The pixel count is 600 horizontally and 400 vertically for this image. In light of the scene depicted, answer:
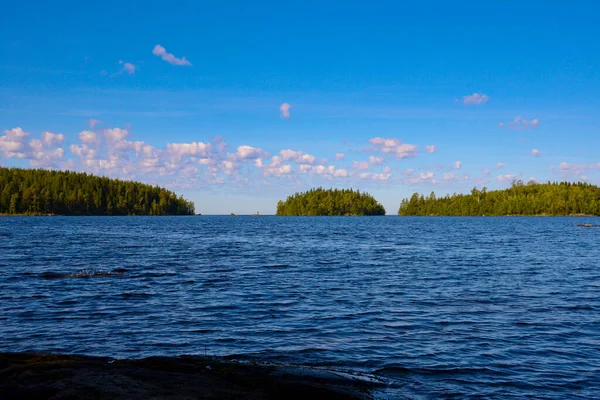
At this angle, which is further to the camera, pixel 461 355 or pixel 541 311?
pixel 541 311

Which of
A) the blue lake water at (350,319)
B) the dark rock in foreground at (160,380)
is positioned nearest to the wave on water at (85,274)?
the blue lake water at (350,319)

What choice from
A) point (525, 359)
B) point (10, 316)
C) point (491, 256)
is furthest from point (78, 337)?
point (491, 256)

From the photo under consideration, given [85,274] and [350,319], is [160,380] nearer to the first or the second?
[350,319]

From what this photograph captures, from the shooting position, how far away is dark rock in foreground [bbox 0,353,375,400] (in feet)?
40.7

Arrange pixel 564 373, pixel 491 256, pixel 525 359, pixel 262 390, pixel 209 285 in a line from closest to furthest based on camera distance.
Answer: pixel 262 390
pixel 564 373
pixel 525 359
pixel 209 285
pixel 491 256

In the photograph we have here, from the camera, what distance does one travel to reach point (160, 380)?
44.5 ft

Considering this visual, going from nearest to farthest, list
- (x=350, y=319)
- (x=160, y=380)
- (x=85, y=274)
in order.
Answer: (x=160, y=380)
(x=350, y=319)
(x=85, y=274)

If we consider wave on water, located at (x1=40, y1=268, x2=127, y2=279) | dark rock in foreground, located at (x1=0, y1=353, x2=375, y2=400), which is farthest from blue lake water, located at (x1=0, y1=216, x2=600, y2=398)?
dark rock in foreground, located at (x1=0, y1=353, x2=375, y2=400)

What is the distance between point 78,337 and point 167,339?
3786 millimetres

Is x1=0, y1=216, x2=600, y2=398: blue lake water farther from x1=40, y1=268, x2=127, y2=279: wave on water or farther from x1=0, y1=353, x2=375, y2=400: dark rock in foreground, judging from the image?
x1=0, y1=353, x2=375, y2=400: dark rock in foreground

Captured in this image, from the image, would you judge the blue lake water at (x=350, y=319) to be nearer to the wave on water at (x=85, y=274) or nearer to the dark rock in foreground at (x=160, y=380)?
the wave on water at (x=85, y=274)

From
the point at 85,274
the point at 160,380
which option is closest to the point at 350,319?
the point at 160,380

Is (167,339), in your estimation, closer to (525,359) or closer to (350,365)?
(350,365)

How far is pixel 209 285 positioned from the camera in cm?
3531
